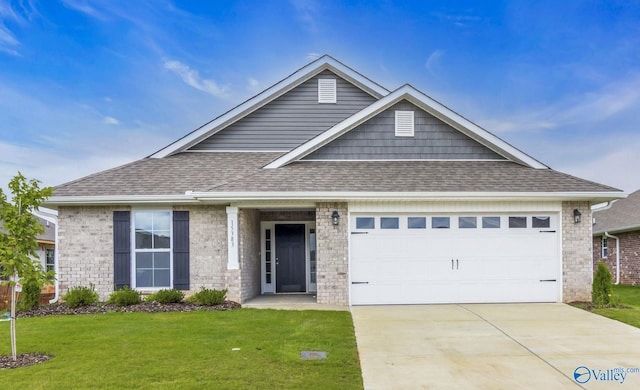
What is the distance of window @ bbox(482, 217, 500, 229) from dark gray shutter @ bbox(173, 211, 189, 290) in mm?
7073

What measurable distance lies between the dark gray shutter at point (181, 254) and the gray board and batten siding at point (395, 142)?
3585 mm

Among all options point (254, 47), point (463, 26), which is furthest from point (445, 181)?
point (254, 47)

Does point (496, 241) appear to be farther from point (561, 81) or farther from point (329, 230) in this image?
point (561, 81)

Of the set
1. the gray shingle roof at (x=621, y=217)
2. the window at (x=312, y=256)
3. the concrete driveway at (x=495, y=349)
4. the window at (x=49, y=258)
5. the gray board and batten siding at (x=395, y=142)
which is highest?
the gray board and batten siding at (x=395, y=142)

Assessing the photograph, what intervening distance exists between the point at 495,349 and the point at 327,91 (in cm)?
997

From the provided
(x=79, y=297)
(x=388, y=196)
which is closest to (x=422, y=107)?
(x=388, y=196)

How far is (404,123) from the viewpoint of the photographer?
43.5ft

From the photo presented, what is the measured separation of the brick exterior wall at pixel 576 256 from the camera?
39.4 ft

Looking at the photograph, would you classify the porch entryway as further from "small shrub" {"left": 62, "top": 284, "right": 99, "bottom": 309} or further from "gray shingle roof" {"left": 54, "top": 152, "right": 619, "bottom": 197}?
"small shrub" {"left": 62, "top": 284, "right": 99, "bottom": 309}

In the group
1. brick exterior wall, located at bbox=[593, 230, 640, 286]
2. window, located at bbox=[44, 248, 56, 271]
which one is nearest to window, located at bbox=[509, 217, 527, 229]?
brick exterior wall, located at bbox=[593, 230, 640, 286]

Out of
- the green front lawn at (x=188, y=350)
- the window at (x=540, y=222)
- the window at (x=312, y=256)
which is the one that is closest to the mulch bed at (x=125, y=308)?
the green front lawn at (x=188, y=350)

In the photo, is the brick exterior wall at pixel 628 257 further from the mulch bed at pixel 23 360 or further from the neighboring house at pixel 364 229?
the mulch bed at pixel 23 360

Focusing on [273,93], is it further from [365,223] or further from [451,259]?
[451,259]

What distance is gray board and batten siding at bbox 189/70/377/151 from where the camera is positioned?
603 inches
